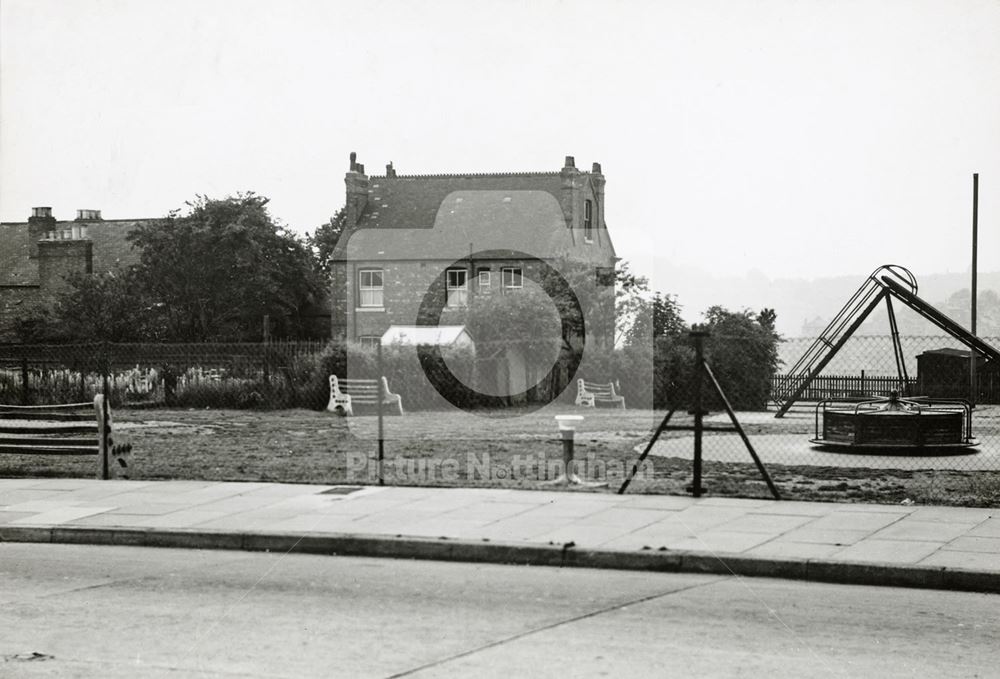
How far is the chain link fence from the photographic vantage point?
14.6 m

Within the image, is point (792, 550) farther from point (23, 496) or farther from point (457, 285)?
point (457, 285)

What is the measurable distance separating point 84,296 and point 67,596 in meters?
40.8

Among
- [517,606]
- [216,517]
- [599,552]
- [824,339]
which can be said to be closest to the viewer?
[517,606]

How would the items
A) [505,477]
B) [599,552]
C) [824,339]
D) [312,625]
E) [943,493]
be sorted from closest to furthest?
[312,625] → [599,552] → [943,493] → [505,477] → [824,339]

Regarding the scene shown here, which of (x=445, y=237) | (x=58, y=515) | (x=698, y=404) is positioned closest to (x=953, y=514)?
(x=698, y=404)

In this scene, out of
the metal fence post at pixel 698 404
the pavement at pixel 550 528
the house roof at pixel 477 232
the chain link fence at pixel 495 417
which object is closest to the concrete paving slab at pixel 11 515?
the pavement at pixel 550 528

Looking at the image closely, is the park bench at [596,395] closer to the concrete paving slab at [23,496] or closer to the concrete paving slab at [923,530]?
the concrete paving slab at [23,496]

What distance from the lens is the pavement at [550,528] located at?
29.3 feet

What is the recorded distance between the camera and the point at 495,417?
28.4m

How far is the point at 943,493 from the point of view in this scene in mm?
12555

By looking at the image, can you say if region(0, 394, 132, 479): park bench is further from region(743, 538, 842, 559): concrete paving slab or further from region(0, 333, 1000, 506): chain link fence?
region(743, 538, 842, 559): concrete paving slab

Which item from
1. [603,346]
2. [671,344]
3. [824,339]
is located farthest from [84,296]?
[824,339]

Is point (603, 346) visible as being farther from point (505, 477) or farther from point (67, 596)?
point (67, 596)

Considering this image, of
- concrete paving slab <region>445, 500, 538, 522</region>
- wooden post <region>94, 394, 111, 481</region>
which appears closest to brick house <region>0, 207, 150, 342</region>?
wooden post <region>94, 394, 111, 481</region>
